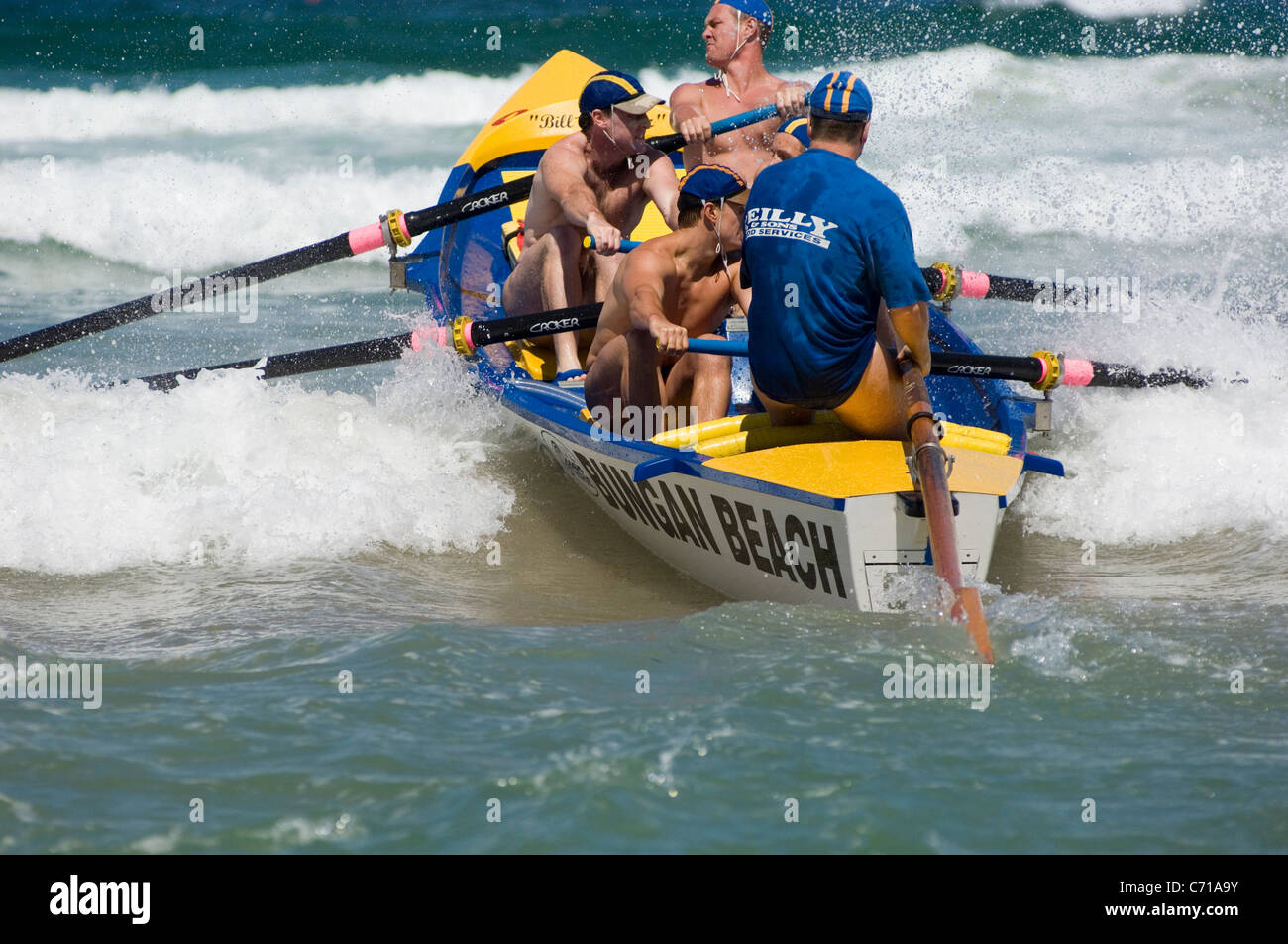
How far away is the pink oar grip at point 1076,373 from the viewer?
527 centimetres

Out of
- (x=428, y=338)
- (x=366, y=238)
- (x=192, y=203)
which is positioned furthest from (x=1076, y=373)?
(x=192, y=203)

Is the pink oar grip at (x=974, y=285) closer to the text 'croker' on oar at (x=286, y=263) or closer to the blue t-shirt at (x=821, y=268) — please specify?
the text 'croker' on oar at (x=286, y=263)

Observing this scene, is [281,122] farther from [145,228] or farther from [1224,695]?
[1224,695]

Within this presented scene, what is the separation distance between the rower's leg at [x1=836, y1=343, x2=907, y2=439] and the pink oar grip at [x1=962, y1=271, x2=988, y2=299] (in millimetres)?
2251

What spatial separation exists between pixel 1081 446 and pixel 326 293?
8.78 m

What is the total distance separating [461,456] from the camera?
249 inches

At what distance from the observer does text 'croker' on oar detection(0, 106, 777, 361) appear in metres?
6.88

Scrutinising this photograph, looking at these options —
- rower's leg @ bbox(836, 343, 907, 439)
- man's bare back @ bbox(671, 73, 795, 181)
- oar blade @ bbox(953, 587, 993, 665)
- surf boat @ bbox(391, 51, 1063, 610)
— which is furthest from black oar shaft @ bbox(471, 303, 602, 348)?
oar blade @ bbox(953, 587, 993, 665)

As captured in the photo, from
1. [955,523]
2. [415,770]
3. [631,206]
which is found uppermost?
[631,206]

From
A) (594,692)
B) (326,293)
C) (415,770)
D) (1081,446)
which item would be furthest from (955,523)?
(326,293)

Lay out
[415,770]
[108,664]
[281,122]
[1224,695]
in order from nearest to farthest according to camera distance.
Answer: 1. [415,770]
2. [1224,695]
3. [108,664]
4. [281,122]

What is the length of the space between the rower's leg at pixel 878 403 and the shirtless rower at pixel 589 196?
1724mm

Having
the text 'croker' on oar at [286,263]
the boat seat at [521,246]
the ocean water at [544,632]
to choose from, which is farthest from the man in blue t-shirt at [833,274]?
the text 'croker' on oar at [286,263]

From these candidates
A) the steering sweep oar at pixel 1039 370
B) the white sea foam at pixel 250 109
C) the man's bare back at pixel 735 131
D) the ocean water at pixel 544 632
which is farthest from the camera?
the white sea foam at pixel 250 109
